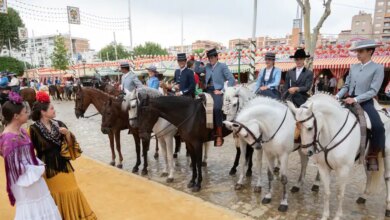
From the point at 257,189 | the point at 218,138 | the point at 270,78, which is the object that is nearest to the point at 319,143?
the point at 257,189

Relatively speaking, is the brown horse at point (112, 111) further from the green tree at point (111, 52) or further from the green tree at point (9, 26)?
the green tree at point (111, 52)

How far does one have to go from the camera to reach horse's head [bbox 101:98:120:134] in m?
6.02

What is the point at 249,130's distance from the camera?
406cm

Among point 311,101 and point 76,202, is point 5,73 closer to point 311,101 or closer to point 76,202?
point 76,202

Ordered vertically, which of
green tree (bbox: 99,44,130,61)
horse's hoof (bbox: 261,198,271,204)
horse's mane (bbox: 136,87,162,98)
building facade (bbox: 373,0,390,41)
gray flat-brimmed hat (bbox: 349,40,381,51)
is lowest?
horse's hoof (bbox: 261,198,271,204)

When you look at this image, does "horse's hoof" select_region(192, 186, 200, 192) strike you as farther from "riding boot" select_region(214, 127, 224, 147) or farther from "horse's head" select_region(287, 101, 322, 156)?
"horse's head" select_region(287, 101, 322, 156)

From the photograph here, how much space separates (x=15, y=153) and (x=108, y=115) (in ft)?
11.2

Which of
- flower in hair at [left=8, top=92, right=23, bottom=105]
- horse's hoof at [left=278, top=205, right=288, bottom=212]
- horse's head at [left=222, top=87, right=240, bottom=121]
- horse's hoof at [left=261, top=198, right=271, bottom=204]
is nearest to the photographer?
flower in hair at [left=8, top=92, right=23, bottom=105]

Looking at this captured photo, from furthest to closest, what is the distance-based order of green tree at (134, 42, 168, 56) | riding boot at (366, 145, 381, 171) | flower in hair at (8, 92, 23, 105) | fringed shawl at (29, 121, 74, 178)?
green tree at (134, 42, 168, 56)
riding boot at (366, 145, 381, 171)
fringed shawl at (29, 121, 74, 178)
flower in hair at (8, 92, 23, 105)

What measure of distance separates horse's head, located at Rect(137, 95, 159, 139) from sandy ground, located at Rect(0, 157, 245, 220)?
1.05 metres

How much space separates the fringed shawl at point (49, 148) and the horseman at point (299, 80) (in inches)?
151

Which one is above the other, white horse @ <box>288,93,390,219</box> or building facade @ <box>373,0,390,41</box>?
building facade @ <box>373,0,390,41</box>

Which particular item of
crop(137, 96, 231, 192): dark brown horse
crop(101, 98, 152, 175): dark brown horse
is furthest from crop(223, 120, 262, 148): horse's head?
crop(101, 98, 152, 175): dark brown horse

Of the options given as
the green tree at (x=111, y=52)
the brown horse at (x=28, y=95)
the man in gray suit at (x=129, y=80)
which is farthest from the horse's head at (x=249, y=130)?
Result: the green tree at (x=111, y=52)
